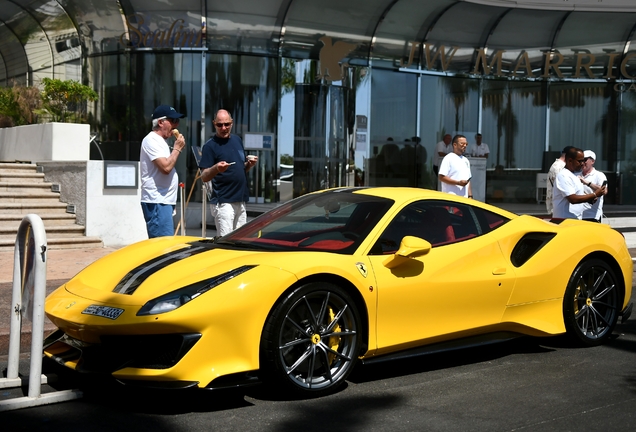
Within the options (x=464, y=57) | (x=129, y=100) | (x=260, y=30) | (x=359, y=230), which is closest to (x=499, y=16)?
(x=464, y=57)

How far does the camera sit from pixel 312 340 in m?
4.96

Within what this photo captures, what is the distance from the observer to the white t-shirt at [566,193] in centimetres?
940

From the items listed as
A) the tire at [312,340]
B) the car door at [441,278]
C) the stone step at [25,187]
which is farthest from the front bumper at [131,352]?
the stone step at [25,187]

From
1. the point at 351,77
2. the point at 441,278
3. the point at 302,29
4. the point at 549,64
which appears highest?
→ the point at 302,29

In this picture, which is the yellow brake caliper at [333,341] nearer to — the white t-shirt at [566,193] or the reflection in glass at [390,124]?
the white t-shirt at [566,193]

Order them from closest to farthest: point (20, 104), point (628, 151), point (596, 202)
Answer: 1. point (596, 202)
2. point (20, 104)
3. point (628, 151)

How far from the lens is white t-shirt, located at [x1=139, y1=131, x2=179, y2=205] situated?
308 inches

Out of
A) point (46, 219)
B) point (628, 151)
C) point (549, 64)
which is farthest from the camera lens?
point (628, 151)

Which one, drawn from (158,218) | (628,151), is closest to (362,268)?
(158,218)

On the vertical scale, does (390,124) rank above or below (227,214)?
above

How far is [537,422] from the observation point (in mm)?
4555

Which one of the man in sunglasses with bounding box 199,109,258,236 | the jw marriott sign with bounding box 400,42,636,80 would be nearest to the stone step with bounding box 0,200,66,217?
the man in sunglasses with bounding box 199,109,258,236

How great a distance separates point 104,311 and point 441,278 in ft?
7.18

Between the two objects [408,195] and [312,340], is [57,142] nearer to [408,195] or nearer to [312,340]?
[408,195]
